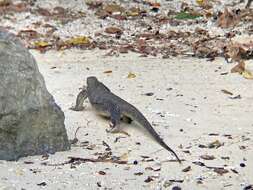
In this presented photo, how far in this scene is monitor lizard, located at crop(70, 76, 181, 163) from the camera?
21.5ft

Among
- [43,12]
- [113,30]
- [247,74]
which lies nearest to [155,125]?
[247,74]

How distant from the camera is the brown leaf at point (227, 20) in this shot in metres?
10.4

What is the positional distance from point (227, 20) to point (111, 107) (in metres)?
4.02

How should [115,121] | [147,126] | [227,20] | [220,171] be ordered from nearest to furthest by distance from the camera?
[220,171], [147,126], [115,121], [227,20]

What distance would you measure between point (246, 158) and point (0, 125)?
180 cm

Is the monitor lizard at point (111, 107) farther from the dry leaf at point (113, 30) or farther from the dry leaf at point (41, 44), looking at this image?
the dry leaf at point (113, 30)

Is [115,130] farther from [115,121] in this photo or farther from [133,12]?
[133,12]

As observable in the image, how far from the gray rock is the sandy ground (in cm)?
10

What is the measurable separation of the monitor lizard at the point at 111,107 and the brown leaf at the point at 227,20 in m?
3.33

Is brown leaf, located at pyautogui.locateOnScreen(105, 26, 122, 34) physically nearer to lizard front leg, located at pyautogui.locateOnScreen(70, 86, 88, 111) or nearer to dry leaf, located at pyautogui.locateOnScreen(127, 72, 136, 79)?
dry leaf, located at pyautogui.locateOnScreen(127, 72, 136, 79)

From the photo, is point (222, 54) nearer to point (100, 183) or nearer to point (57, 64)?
point (57, 64)

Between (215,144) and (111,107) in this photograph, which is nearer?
(215,144)

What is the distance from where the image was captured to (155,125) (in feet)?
22.2

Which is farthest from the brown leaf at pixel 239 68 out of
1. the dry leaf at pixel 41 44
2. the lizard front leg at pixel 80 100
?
the dry leaf at pixel 41 44
